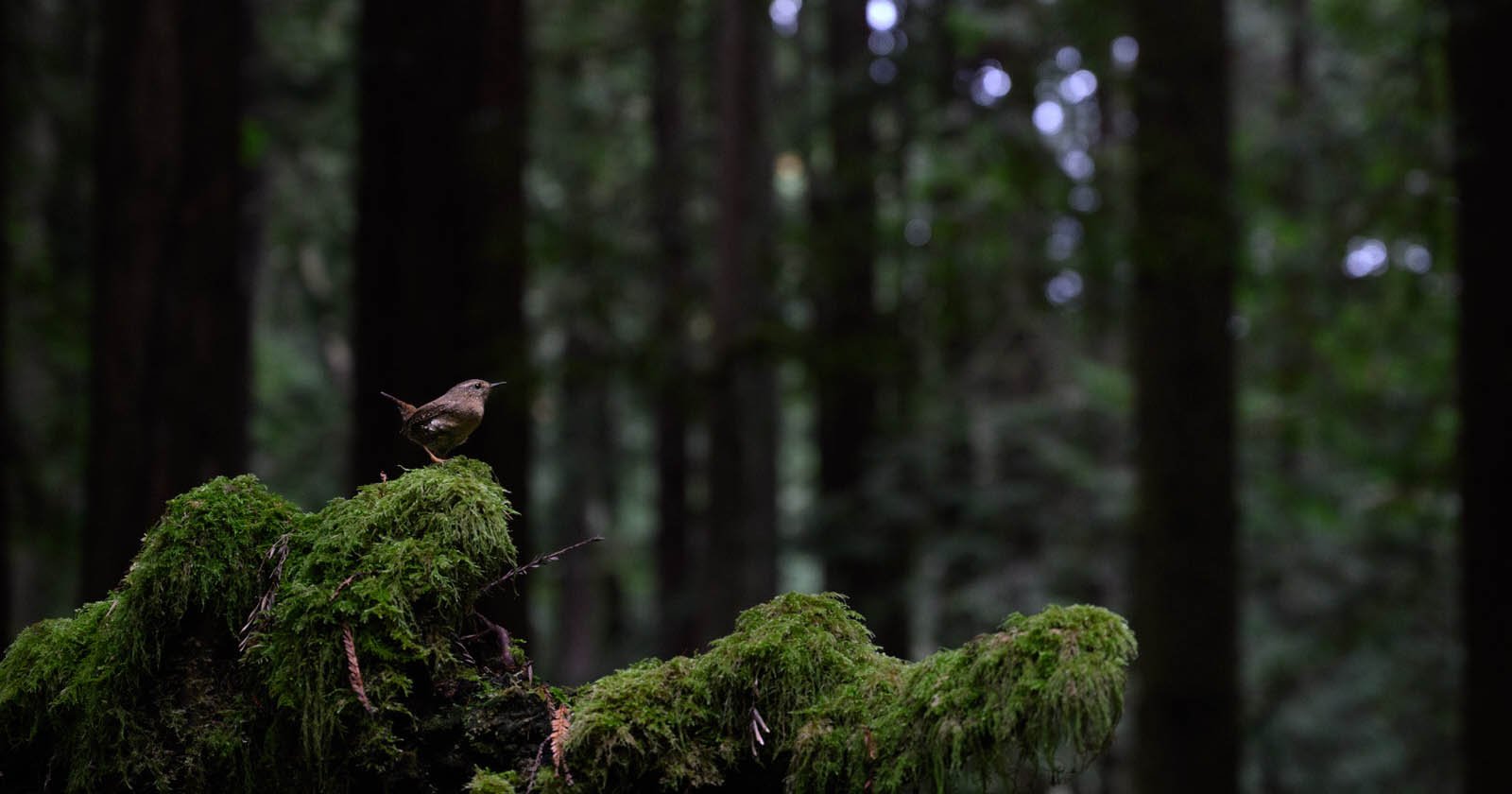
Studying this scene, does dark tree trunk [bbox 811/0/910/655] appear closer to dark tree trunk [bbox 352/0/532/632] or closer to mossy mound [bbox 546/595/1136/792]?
dark tree trunk [bbox 352/0/532/632]

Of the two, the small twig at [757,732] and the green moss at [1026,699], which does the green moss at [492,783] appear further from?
the green moss at [1026,699]

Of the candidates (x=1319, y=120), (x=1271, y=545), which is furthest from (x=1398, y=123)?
(x=1271, y=545)

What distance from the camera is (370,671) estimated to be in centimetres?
159

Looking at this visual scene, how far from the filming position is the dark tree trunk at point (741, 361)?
8.20 metres

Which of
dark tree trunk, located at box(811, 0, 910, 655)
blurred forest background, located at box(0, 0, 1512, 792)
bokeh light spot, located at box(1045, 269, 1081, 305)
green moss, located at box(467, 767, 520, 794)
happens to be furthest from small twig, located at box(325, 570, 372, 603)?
bokeh light spot, located at box(1045, 269, 1081, 305)

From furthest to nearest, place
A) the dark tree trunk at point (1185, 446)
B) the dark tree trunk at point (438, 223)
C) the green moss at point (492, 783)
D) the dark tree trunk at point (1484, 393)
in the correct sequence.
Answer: the dark tree trunk at point (1484, 393)
the dark tree trunk at point (1185, 446)
the dark tree trunk at point (438, 223)
the green moss at point (492, 783)

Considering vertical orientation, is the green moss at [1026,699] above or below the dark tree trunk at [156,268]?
below

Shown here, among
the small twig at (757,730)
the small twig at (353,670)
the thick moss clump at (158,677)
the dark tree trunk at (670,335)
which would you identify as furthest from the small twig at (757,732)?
the dark tree trunk at (670,335)

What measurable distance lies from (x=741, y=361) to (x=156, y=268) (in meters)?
3.56

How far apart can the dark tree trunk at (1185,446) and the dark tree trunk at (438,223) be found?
3783 millimetres

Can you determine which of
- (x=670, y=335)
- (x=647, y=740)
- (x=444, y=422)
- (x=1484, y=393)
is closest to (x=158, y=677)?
(x=444, y=422)

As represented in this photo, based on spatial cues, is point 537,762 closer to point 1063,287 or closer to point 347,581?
point 347,581

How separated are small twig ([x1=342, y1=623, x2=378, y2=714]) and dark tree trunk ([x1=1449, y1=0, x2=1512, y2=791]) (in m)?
7.98

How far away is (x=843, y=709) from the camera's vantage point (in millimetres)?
1551
